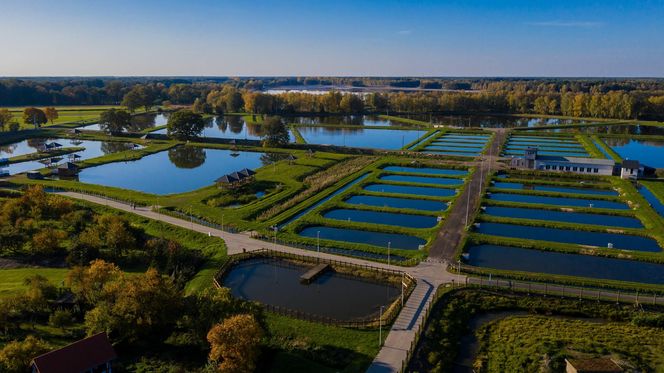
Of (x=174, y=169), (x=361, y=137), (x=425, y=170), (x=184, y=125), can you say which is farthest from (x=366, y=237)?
(x=361, y=137)

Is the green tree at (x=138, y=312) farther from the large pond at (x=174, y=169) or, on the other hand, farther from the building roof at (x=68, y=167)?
the building roof at (x=68, y=167)

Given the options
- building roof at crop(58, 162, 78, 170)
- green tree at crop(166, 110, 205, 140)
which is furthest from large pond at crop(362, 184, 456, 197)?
green tree at crop(166, 110, 205, 140)

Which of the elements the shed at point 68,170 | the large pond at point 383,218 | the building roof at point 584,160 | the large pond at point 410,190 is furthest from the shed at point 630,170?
the shed at point 68,170

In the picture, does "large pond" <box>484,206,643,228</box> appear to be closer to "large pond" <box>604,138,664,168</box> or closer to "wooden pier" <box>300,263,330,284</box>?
"wooden pier" <box>300,263,330,284</box>

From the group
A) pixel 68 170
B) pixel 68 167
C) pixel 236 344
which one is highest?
pixel 68 167

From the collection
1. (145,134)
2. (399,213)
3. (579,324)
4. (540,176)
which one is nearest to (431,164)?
(540,176)

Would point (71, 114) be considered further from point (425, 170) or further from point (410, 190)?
point (410, 190)
